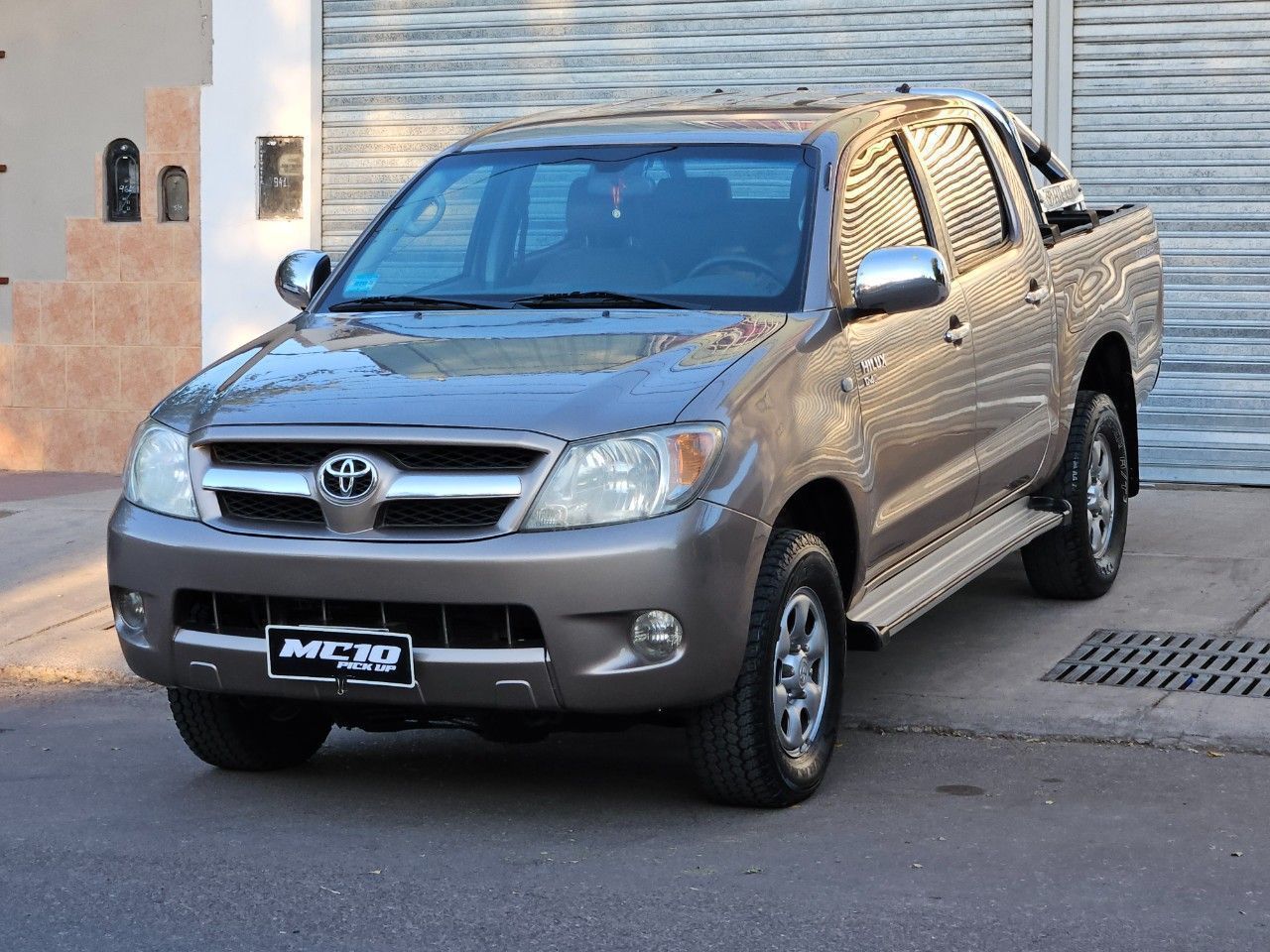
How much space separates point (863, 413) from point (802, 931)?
5.54 ft

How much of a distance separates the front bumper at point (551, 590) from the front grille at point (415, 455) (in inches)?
7.3

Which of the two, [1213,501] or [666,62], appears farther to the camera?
[666,62]

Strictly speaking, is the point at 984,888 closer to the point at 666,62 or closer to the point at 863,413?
the point at 863,413

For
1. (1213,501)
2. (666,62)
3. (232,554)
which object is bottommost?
(1213,501)

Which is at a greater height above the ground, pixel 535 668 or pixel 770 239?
pixel 770 239

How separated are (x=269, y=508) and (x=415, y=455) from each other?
43 cm

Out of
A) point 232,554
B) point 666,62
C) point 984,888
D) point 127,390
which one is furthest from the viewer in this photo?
point 127,390

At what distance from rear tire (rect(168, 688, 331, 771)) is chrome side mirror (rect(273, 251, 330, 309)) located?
4.52 feet

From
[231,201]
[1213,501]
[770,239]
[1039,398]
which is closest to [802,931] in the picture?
[770,239]

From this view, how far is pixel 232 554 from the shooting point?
15.4 ft

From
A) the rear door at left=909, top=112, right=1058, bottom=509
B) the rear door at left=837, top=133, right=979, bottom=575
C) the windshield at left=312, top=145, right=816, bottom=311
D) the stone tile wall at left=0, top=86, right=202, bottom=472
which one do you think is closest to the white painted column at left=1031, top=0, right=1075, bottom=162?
the rear door at left=909, top=112, right=1058, bottom=509

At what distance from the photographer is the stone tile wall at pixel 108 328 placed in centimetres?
1202

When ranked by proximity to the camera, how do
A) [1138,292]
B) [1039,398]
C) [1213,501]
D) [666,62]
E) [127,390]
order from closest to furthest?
[1039,398]
[1138,292]
[1213,501]
[666,62]
[127,390]

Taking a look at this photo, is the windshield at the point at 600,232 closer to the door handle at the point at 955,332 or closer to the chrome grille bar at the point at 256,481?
the door handle at the point at 955,332
